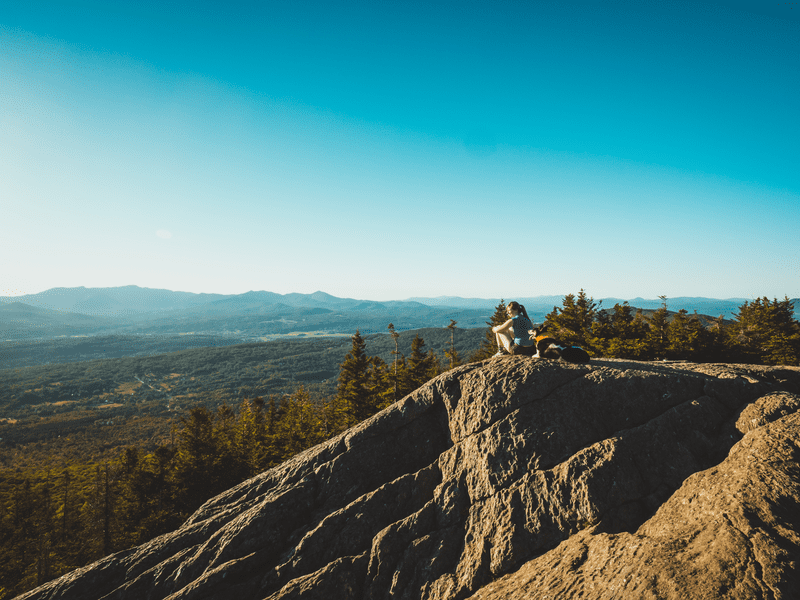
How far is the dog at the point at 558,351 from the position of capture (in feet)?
32.9

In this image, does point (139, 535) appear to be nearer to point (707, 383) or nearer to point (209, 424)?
point (209, 424)

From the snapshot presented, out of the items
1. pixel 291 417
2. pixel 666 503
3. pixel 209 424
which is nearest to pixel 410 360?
pixel 291 417

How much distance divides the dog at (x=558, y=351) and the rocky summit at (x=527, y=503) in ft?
1.32

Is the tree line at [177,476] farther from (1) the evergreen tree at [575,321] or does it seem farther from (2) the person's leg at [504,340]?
(2) the person's leg at [504,340]

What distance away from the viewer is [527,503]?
820cm

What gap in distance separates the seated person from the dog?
12.3 inches

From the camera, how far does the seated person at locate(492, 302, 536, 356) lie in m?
11.2

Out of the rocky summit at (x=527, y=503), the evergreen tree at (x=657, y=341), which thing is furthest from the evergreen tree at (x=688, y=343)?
the rocky summit at (x=527, y=503)

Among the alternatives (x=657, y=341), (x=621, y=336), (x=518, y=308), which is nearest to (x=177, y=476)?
(x=518, y=308)

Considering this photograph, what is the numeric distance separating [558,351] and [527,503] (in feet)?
14.7

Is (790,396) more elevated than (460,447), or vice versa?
(790,396)

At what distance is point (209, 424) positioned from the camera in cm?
3173

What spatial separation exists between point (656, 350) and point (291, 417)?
135ft

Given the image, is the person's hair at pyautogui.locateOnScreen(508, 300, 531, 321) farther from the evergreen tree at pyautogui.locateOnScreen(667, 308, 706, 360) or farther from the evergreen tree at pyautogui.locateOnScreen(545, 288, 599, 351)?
the evergreen tree at pyautogui.locateOnScreen(667, 308, 706, 360)
